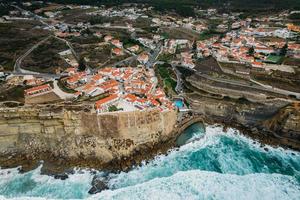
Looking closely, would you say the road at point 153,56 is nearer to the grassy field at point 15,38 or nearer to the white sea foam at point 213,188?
the grassy field at point 15,38

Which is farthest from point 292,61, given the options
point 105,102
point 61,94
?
point 61,94

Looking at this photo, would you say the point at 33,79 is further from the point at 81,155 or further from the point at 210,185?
the point at 210,185

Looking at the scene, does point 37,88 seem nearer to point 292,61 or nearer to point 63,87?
point 63,87

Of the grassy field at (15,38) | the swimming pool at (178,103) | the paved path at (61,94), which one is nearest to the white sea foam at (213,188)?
the swimming pool at (178,103)

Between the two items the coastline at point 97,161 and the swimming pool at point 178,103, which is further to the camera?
the swimming pool at point 178,103

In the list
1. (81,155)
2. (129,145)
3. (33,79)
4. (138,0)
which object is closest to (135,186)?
(129,145)

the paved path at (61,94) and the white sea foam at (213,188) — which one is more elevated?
the paved path at (61,94)

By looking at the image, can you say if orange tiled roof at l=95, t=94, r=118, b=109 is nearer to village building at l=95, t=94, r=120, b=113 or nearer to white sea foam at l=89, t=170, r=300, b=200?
village building at l=95, t=94, r=120, b=113
